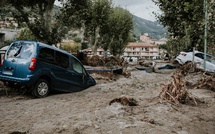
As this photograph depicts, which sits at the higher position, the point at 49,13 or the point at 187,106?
the point at 49,13

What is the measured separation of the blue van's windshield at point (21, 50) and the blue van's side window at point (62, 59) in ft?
3.96

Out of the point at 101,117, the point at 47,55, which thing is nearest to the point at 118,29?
the point at 47,55

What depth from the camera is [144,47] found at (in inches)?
5610

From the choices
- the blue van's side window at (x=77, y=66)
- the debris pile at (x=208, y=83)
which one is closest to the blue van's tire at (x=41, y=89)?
the blue van's side window at (x=77, y=66)

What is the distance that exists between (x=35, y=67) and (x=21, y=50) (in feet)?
2.90

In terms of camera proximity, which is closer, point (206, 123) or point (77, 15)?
point (206, 123)

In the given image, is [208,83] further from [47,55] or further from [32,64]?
[32,64]

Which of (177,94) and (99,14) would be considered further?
(99,14)

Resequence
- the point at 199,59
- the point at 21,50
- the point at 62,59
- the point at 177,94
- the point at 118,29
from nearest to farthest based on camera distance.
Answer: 1. the point at 177,94
2. the point at 21,50
3. the point at 62,59
4. the point at 199,59
5. the point at 118,29

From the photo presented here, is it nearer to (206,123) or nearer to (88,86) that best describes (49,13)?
(88,86)

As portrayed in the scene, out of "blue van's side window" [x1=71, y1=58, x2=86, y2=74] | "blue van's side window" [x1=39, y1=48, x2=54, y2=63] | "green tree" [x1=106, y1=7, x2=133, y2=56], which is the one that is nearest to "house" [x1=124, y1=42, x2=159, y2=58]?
"green tree" [x1=106, y1=7, x2=133, y2=56]

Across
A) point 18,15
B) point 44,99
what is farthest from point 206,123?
point 18,15

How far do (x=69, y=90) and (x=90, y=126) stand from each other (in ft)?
18.9

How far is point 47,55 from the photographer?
1028 cm
